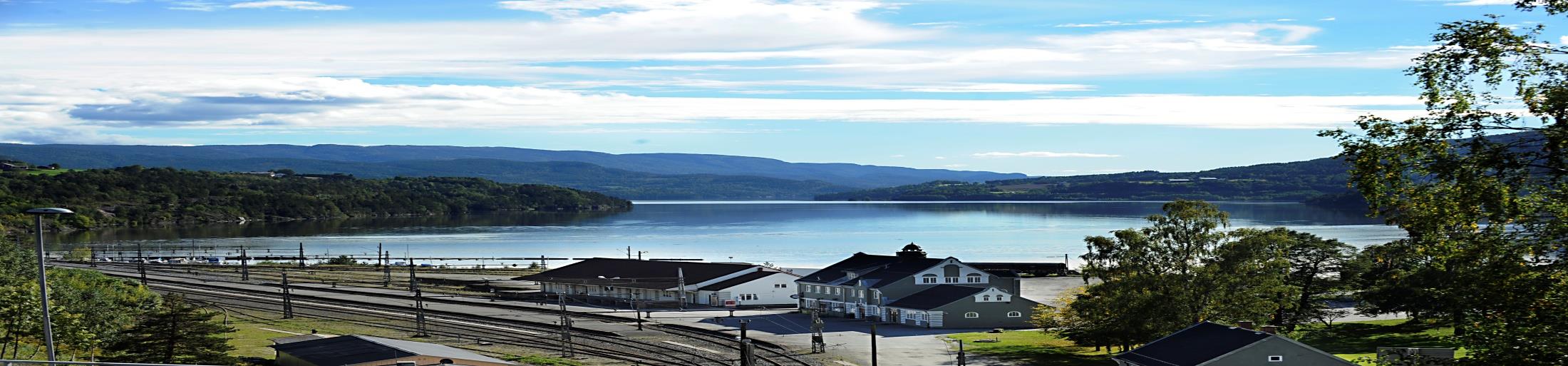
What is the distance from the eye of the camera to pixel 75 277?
55.9 metres

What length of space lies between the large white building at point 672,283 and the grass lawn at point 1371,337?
3412cm

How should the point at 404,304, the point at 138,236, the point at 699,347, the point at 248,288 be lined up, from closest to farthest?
1. the point at 699,347
2. the point at 404,304
3. the point at 248,288
4. the point at 138,236

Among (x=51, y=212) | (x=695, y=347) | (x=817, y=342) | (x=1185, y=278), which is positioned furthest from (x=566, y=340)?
(x=51, y=212)

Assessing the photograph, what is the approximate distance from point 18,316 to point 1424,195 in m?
33.8

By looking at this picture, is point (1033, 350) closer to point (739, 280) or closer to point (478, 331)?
point (478, 331)

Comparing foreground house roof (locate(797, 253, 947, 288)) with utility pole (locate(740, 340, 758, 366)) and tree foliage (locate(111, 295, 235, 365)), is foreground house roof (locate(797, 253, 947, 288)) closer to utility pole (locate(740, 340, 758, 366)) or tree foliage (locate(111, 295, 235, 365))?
utility pole (locate(740, 340, 758, 366))

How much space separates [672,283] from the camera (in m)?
83.1

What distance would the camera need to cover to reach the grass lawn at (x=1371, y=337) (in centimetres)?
5031

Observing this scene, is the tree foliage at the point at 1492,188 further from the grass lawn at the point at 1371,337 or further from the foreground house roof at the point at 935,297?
the foreground house roof at the point at 935,297

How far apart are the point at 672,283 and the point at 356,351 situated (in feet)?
152

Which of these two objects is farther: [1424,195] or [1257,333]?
[1257,333]

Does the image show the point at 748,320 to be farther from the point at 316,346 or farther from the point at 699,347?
the point at 316,346

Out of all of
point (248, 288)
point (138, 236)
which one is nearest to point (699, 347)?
point (248, 288)

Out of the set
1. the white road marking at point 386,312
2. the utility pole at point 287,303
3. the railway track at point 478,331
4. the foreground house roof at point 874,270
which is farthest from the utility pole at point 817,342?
the utility pole at point 287,303
